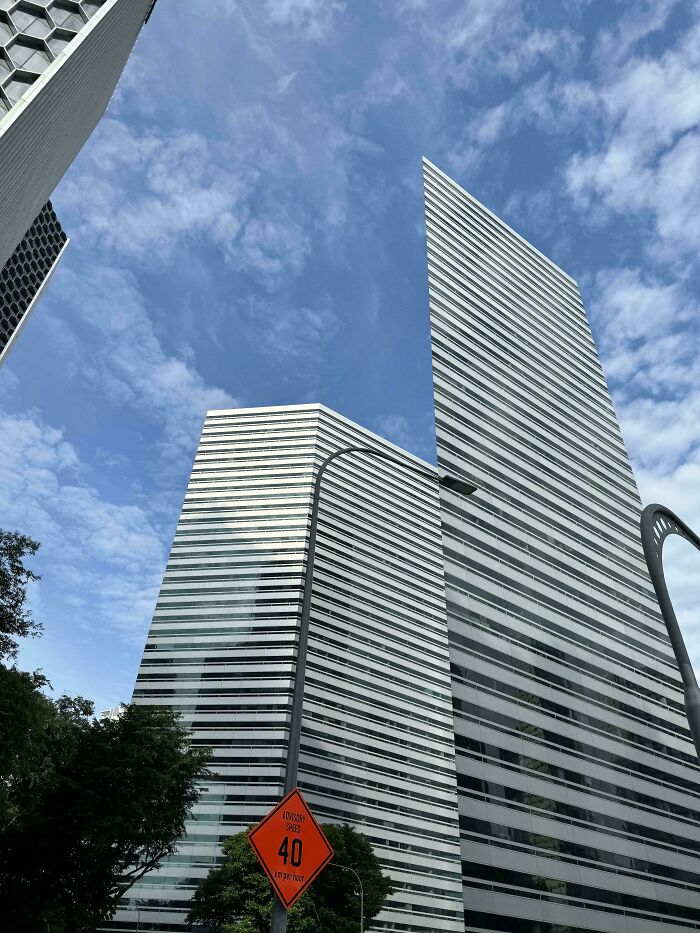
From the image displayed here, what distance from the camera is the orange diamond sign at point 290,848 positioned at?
8016 mm

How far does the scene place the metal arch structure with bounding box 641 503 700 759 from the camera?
10001mm

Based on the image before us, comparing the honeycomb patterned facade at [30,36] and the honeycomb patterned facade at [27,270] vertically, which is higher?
the honeycomb patterned facade at [27,270]

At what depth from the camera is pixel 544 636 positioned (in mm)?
49344

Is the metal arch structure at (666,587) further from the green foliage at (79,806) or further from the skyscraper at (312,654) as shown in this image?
the skyscraper at (312,654)

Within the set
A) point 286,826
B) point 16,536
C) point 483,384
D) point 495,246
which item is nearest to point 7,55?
point 16,536

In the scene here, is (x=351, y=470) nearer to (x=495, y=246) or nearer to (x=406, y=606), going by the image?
(x=406, y=606)

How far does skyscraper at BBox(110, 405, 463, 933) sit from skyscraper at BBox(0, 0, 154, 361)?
59742mm

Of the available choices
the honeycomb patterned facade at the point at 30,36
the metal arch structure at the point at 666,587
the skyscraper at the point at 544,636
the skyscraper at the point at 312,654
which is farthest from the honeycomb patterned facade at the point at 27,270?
the metal arch structure at the point at 666,587

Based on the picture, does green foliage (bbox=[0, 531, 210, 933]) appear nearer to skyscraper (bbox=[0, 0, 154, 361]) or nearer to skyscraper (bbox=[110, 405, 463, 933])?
skyscraper (bbox=[0, 0, 154, 361])

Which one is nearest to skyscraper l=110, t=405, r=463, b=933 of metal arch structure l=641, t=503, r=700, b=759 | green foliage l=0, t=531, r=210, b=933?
green foliage l=0, t=531, r=210, b=933

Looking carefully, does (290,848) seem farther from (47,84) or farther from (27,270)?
(27,270)

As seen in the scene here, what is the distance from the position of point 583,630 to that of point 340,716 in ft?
173

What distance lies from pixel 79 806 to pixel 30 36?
5129cm

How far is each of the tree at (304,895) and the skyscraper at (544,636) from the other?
1018 centimetres
